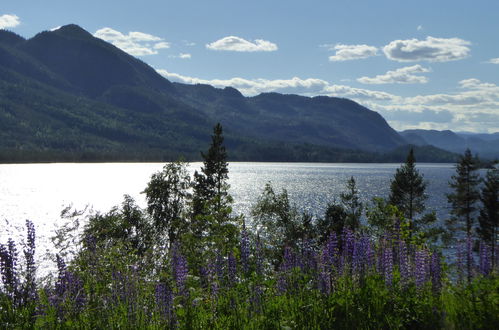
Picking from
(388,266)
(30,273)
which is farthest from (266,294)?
(30,273)

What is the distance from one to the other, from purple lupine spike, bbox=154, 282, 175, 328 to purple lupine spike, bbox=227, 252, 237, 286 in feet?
4.64

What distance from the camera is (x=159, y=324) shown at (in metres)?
8.59

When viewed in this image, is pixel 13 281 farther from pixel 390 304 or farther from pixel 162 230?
pixel 162 230

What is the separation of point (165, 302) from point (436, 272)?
19.8 ft

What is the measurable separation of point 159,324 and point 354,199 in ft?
217

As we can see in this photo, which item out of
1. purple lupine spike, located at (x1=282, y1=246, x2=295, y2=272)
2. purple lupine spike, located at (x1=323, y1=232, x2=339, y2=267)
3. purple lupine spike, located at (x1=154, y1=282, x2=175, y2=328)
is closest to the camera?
purple lupine spike, located at (x1=154, y1=282, x2=175, y2=328)

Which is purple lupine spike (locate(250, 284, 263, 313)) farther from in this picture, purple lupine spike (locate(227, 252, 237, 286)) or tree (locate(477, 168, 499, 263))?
tree (locate(477, 168, 499, 263))

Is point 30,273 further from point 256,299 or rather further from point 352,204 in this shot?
point 352,204

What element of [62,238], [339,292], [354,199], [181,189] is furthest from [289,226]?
[339,292]

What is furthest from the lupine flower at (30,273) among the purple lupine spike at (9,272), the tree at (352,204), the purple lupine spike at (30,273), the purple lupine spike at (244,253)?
the tree at (352,204)

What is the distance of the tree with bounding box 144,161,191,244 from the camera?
5659 centimetres

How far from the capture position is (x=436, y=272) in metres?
9.66

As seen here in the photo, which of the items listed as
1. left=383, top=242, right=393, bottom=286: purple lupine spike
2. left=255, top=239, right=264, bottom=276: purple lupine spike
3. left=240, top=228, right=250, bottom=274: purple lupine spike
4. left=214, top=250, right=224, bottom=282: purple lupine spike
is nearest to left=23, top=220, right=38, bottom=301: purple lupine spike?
left=214, top=250, right=224, bottom=282: purple lupine spike

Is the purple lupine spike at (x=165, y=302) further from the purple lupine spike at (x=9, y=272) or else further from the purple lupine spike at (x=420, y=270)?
the purple lupine spike at (x=420, y=270)
